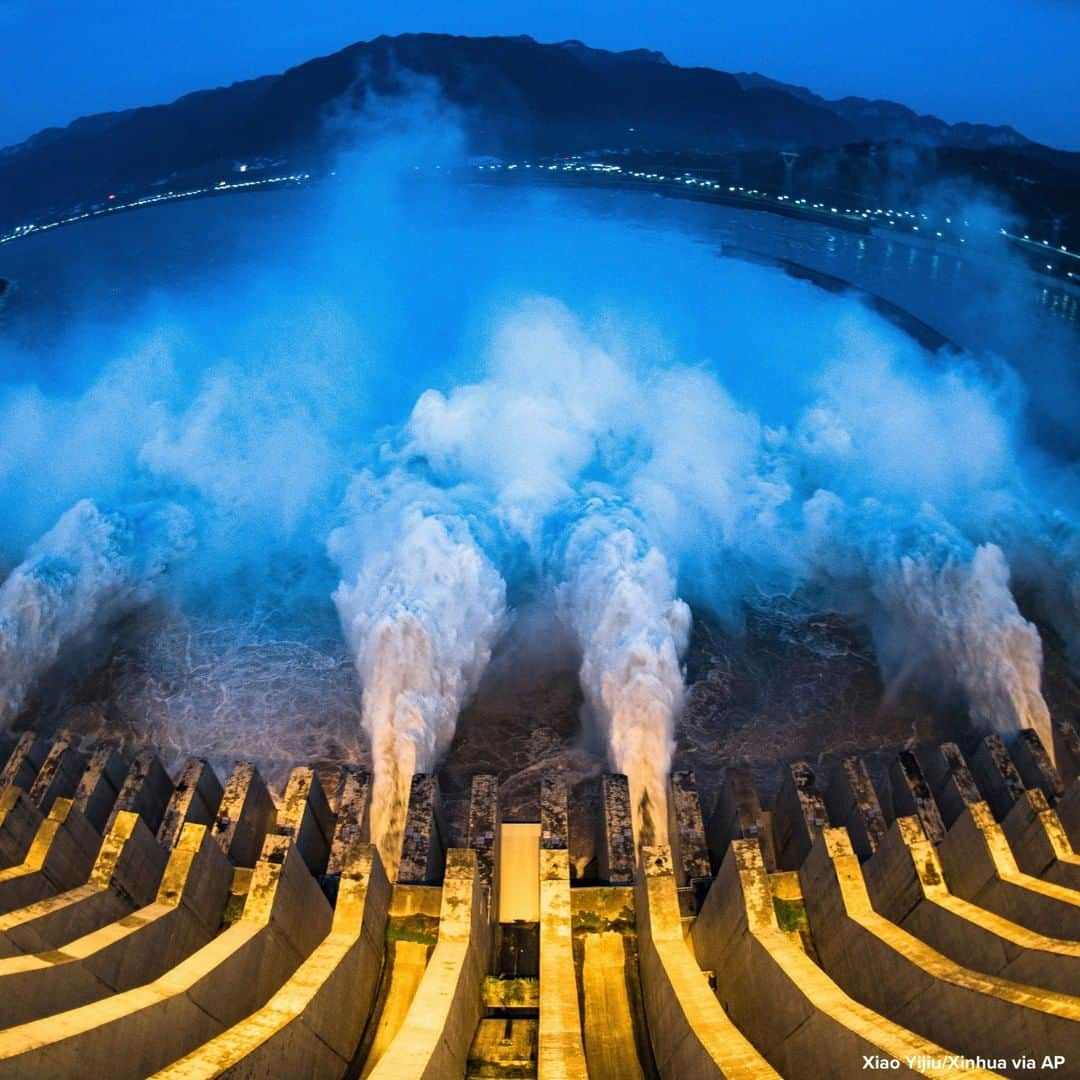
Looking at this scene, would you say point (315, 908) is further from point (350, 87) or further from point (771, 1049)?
point (350, 87)

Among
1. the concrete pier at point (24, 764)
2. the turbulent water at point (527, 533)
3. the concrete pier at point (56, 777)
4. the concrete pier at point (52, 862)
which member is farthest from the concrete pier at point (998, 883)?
the concrete pier at point (24, 764)

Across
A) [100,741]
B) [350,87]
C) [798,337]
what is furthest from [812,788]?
[350,87]

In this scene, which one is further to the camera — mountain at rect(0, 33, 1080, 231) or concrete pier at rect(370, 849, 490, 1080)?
mountain at rect(0, 33, 1080, 231)

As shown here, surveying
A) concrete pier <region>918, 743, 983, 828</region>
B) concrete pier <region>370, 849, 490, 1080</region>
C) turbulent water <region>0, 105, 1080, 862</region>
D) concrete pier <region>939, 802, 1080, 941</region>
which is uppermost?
turbulent water <region>0, 105, 1080, 862</region>

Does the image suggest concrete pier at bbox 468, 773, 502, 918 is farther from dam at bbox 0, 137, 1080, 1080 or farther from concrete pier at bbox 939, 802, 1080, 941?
concrete pier at bbox 939, 802, 1080, 941

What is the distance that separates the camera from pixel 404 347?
2942cm

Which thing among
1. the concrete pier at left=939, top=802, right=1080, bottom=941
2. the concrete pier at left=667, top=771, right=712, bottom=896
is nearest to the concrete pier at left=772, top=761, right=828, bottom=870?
the concrete pier at left=667, top=771, right=712, bottom=896

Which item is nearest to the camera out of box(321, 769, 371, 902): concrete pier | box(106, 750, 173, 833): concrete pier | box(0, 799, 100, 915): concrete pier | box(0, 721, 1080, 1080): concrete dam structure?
box(0, 721, 1080, 1080): concrete dam structure

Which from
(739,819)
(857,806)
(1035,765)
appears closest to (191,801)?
(739,819)

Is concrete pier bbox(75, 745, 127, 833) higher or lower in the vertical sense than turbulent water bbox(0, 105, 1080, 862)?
lower

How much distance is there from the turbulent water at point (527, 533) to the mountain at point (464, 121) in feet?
142

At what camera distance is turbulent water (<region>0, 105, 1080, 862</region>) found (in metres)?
14.7

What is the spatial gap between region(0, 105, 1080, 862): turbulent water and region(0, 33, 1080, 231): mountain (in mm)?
43202

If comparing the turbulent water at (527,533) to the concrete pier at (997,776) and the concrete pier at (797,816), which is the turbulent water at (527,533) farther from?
the concrete pier at (997,776)
